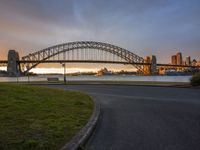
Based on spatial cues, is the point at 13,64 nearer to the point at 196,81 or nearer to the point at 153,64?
the point at 153,64

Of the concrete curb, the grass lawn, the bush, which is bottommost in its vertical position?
the concrete curb

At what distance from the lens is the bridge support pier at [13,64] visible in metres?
68.2

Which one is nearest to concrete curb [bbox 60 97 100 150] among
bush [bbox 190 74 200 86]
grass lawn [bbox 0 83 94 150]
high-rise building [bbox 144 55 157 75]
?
grass lawn [bbox 0 83 94 150]

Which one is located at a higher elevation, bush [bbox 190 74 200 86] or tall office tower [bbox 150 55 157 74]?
tall office tower [bbox 150 55 157 74]

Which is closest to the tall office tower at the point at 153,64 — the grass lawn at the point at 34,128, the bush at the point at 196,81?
the bush at the point at 196,81

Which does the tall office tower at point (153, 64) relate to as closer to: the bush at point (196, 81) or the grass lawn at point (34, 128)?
the bush at point (196, 81)

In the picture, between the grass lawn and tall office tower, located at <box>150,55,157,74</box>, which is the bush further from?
tall office tower, located at <box>150,55,157,74</box>

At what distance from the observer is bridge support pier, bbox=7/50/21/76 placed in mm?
68188

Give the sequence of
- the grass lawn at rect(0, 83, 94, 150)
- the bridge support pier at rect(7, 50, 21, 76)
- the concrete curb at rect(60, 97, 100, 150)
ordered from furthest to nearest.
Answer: the bridge support pier at rect(7, 50, 21, 76) < the grass lawn at rect(0, 83, 94, 150) < the concrete curb at rect(60, 97, 100, 150)

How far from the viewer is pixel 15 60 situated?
74.2m

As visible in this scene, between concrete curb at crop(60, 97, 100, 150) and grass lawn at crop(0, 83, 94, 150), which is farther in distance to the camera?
grass lawn at crop(0, 83, 94, 150)

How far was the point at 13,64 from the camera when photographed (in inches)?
2849

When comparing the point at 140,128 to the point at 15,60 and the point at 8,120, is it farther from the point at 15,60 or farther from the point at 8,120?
the point at 15,60

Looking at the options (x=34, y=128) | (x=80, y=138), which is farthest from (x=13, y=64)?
(x=80, y=138)
